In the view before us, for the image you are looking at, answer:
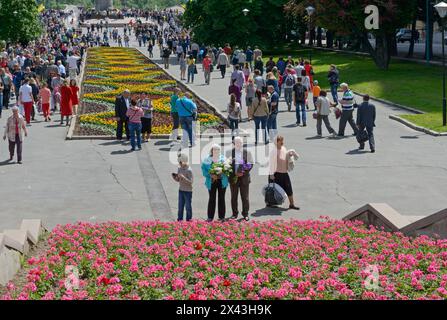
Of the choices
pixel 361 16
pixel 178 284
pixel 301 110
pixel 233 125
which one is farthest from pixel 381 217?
pixel 361 16

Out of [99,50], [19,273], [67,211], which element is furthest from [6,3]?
[19,273]

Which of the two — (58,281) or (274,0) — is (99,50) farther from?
(58,281)

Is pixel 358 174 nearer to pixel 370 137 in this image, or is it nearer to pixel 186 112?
pixel 370 137

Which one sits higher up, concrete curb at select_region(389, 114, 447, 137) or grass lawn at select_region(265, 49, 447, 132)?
grass lawn at select_region(265, 49, 447, 132)

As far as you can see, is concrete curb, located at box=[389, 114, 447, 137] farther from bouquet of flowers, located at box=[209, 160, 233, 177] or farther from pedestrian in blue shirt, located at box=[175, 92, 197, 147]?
bouquet of flowers, located at box=[209, 160, 233, 177]

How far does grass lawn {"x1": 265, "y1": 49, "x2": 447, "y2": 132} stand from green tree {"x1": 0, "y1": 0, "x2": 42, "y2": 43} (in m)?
23.7

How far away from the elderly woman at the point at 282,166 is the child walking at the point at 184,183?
A: 1.94 meters

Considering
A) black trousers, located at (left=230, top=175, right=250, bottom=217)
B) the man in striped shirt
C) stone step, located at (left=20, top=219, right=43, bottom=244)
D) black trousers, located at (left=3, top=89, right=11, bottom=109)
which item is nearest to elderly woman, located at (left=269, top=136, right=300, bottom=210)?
black trousers, located at (left=230, top=175, right=250, bottom=217)

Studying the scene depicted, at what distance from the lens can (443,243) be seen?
37.1ft

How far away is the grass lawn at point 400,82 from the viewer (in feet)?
94.3

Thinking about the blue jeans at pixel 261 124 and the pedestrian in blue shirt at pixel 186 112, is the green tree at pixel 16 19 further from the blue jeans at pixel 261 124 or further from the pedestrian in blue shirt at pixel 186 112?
the blue jeans at pixel 261 124

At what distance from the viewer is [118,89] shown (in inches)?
1476

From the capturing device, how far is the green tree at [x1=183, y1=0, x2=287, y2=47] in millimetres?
55906
